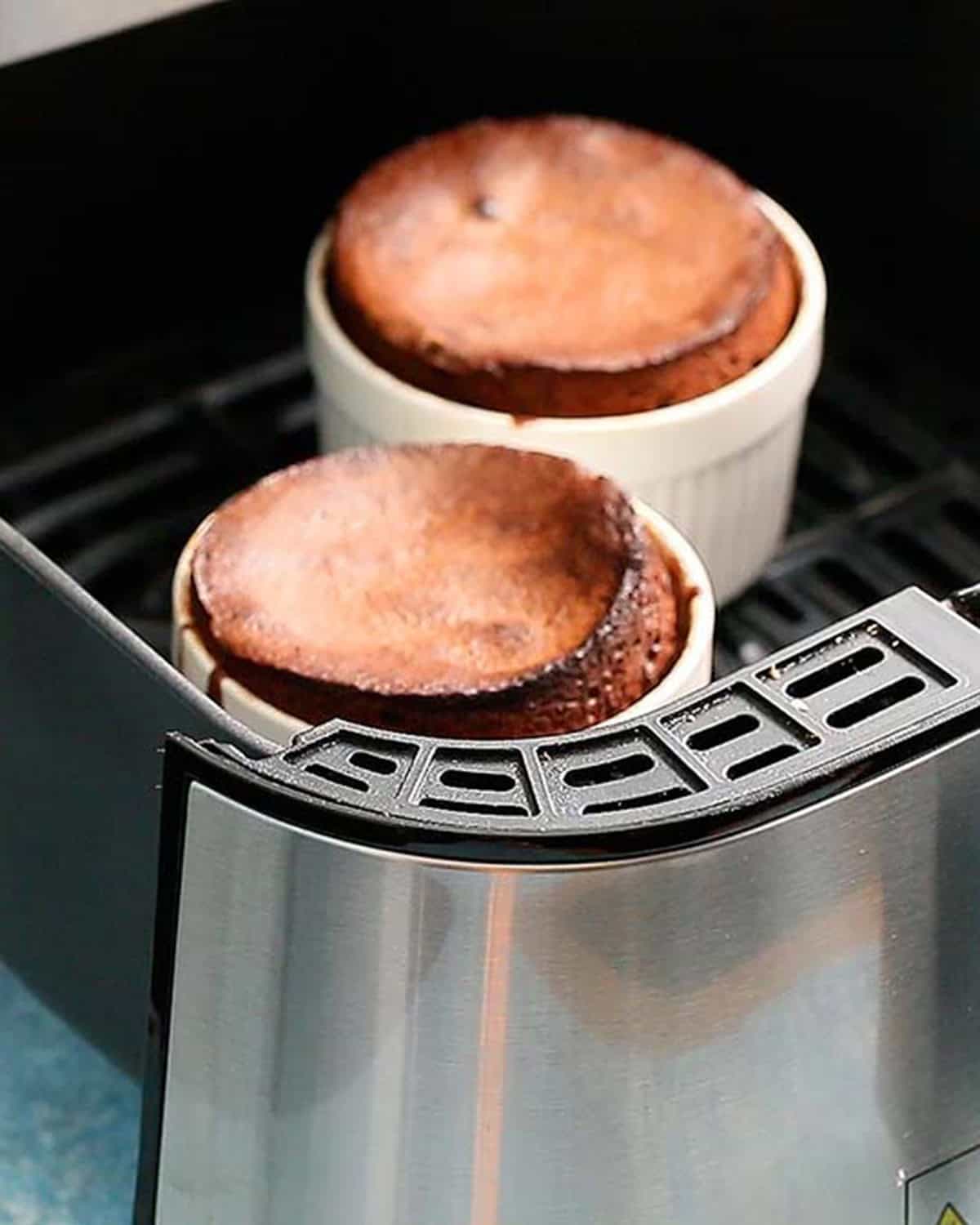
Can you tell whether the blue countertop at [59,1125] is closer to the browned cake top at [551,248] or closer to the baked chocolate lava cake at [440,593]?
the baked chocolate lava cake at [440,593]

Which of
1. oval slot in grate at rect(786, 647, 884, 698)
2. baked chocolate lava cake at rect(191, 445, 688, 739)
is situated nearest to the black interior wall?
baked chocolate lava cake at rect(191, 445, 688, 739)

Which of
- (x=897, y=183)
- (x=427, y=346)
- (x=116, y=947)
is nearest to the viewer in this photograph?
(x=116, y=947)

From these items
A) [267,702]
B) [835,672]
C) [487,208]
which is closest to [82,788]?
A: [267,702]

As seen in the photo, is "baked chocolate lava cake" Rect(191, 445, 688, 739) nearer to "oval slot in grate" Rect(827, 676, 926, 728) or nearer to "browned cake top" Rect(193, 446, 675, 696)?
"browned cake top" Rect(193, 446, 675, 696)

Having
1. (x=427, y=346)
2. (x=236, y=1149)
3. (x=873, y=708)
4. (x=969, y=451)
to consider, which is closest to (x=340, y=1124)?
(x=236, y=1149)

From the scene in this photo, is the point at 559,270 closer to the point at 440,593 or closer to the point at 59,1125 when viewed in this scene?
the point at 440,593

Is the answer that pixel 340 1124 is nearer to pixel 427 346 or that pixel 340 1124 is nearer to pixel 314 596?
pixel 314 596
